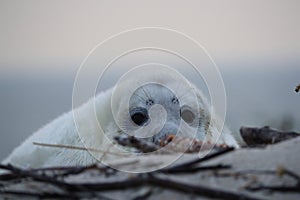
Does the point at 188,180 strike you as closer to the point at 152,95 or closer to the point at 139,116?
the point at 139,116

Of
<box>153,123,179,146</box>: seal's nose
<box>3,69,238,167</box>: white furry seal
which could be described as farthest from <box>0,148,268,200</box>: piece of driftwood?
<box>3,69,238,167</box>: white furry seal

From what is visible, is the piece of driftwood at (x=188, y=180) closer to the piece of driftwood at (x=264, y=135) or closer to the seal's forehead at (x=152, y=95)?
the piece of driftwood at (x=264, y=135)

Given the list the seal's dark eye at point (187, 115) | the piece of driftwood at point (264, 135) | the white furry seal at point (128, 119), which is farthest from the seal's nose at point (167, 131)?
the piece of driftwood at point (264, 135)

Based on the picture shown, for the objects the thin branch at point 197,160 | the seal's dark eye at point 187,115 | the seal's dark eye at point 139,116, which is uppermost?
the seal's dark eye at point 187,115

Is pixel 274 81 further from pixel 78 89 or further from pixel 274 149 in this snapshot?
pixel 274 149

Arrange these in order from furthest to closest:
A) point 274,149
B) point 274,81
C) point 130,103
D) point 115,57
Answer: point 274,81 < point 130,103 < point 115,57 < point 274,149

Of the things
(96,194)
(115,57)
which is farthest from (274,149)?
(115,57)

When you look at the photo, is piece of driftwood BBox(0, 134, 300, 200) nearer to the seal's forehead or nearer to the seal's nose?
the seal's nose

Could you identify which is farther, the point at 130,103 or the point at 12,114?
the point at 12,114
